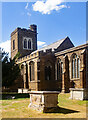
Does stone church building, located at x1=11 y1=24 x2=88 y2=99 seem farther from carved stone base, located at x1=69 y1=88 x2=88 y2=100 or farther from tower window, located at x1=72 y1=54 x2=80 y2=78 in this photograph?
carved stone base, located at x1=69 y1=88 x2=88 y2=100

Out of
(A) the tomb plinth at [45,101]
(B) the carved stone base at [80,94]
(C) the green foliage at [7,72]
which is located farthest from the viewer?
(C) the green foliage at [7,72]

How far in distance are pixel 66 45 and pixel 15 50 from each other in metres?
14.1

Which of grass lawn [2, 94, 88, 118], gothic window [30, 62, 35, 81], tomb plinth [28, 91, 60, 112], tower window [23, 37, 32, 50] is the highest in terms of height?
tower window [23, 37, 32, 50]

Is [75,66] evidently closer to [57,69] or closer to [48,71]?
[57,69]

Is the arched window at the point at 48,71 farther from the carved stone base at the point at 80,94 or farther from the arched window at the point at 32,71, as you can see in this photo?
the carved stone base at the point at 80,94

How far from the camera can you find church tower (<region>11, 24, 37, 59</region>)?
1499 inches

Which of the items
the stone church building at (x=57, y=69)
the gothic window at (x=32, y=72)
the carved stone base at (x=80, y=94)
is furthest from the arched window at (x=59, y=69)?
the carved stone base at (x=80, y=94)

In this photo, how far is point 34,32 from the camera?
1624 inches

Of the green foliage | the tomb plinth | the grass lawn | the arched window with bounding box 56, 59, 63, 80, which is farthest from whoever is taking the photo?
the arched window with bounding box 56, 59, 63, 80

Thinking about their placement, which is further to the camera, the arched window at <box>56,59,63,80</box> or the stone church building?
the arched window at <box>56,59,63,80</box>

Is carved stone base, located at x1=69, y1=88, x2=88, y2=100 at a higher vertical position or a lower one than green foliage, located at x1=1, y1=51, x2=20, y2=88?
lower

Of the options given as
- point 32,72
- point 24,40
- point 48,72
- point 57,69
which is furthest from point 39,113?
point 24,40

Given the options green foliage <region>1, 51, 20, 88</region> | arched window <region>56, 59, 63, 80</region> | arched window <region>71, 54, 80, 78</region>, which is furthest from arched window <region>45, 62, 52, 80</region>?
green foliage <region>1, 51, 20, 88</region>

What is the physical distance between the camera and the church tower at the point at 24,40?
38.1 m
